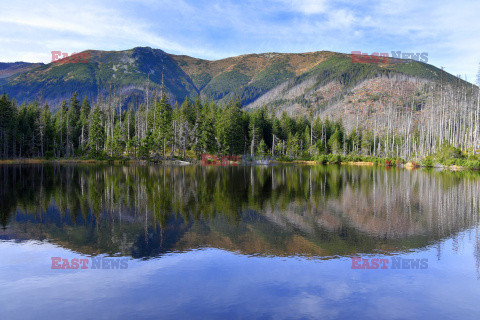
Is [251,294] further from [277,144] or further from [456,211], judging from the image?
[277,144]

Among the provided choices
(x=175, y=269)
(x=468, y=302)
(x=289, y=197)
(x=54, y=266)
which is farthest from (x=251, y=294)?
(x=289, y=197)

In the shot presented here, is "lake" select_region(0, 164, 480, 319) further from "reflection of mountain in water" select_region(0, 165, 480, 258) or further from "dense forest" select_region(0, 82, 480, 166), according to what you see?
"dense forest" select_region(0, 82, 480, 166)

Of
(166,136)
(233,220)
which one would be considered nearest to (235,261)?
(233,220)

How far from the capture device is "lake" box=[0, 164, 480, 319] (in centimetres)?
897

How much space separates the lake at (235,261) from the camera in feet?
29.4

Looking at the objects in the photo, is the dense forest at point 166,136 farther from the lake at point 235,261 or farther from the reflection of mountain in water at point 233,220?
the lake at point 235,261

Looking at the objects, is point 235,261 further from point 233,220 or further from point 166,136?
point 166,136

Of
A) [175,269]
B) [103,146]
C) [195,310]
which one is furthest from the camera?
[103,146]

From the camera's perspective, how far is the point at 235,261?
12445mm

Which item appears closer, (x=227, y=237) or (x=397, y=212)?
(x=227, y=237)

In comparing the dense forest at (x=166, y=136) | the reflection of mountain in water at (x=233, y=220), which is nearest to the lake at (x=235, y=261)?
the reflection of mountain in water at (x=233, y=220)

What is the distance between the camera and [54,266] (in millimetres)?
11820

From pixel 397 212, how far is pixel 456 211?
437cm

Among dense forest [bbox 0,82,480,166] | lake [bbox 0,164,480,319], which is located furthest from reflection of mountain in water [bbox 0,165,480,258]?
dense forest [bbox 0,82,480,166]
